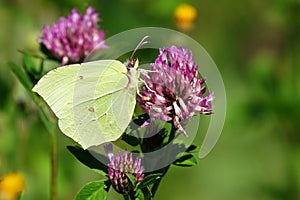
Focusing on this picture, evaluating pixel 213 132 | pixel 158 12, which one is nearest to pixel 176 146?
pixel 213 132

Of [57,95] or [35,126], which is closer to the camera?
[57,95]

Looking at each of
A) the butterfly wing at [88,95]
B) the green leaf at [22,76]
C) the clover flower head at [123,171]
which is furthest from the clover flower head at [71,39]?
the clover flower head at [123,171]

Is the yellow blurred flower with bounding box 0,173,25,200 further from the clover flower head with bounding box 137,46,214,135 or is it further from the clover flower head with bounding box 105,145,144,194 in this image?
the clover flower head with bounding box 137,46,214,135

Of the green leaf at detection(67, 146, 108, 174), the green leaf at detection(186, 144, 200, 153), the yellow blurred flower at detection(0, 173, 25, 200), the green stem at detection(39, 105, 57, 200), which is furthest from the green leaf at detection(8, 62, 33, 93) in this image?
the green leaf at detection(186, 144, 200, 153)

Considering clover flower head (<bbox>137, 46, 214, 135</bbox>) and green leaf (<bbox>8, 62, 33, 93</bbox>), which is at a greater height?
clover flower head (<bbox>137, 46, 214, 135</bbox>)

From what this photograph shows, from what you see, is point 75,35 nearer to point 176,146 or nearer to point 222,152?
point 176,146
